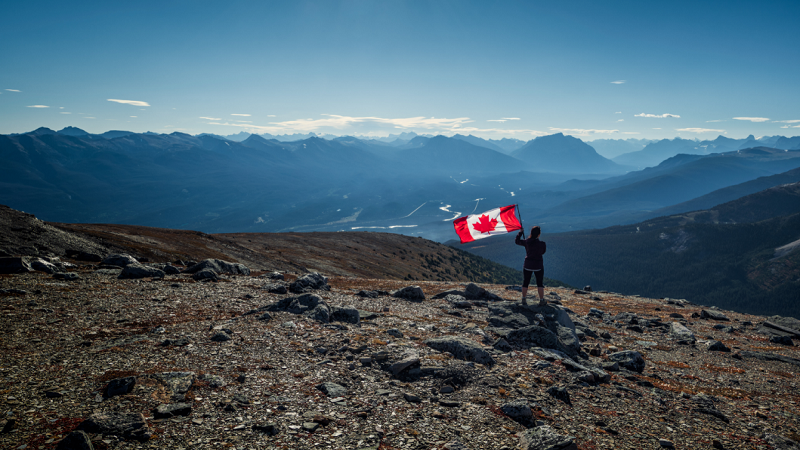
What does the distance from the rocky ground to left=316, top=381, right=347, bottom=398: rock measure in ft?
0.21

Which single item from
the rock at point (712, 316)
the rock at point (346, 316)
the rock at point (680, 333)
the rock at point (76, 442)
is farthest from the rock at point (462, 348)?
the rock at point (712, 316)

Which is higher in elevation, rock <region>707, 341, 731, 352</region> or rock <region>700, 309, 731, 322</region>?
rock <region>707, 341, 731, 352</region>

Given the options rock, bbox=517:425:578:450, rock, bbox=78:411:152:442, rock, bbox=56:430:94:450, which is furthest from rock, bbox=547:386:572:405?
rock, bbox=56:430:94:450

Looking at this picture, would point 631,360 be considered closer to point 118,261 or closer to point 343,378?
point 343,378

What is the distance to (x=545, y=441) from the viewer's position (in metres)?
9.00

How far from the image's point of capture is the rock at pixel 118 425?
7953 mm

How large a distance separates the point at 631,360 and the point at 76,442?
65.4 feet

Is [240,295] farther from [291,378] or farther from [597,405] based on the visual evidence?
[597,405]

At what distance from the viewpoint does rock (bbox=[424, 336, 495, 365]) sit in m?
14.1

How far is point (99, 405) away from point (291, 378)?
4.91m

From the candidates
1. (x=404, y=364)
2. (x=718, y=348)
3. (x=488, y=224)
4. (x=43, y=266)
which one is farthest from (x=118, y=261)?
(x=718, y=348)

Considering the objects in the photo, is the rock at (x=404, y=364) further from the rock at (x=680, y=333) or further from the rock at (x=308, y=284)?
the rock at (x=680, y=333)

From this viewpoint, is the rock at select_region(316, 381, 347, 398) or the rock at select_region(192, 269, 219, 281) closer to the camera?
the rock at select_region(316, 381, 347, 398)

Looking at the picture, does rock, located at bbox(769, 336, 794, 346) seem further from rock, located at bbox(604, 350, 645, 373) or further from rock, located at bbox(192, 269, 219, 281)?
rock, located at bbox(192, 269, 219, 281)
